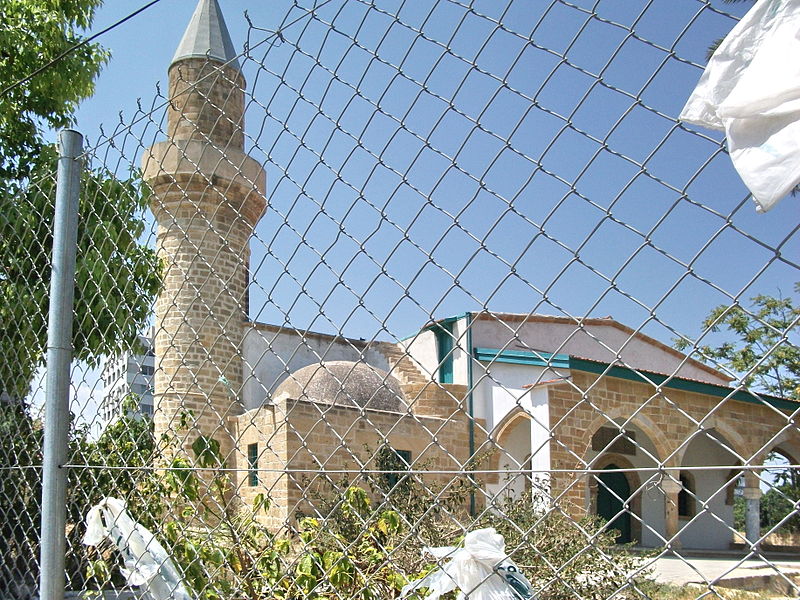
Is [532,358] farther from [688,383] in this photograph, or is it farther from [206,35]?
[206,35]

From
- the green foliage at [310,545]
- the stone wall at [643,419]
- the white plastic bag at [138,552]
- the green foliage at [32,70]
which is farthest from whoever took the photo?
the stone wall at [643,419]

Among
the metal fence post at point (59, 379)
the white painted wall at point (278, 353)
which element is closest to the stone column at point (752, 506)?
the white painted wall at point (278, 353)

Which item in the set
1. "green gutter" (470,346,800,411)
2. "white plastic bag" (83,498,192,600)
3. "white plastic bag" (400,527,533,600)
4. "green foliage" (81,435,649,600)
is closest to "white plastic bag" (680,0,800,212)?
"green gutter" (470,346,800,411)

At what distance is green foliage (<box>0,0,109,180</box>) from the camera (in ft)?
25.1

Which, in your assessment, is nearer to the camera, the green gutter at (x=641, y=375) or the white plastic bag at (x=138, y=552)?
the green gutter at (x=641, y=375)

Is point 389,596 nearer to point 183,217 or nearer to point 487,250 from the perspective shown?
point 487,250

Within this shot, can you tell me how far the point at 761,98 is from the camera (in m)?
1.12

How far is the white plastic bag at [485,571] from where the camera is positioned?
163 centimetres

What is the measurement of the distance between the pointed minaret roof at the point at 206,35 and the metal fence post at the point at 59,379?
13.5m


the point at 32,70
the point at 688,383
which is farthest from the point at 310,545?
the point at 688,383

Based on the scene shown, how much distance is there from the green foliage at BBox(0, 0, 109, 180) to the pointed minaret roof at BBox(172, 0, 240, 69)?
7.35 metres

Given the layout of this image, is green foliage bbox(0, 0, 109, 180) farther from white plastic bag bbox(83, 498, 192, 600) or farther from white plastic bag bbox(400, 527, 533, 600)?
white plastic bag bbox(400, 527, 533, 600)

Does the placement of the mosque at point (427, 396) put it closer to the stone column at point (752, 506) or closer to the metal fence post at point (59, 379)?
the stone column at point (752, 506)

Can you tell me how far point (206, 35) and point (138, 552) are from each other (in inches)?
590
